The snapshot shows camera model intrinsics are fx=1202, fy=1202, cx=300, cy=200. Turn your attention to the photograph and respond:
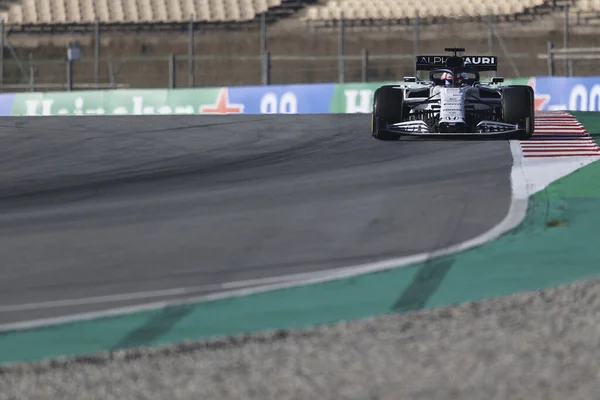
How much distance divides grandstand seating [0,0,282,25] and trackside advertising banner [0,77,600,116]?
9141 millimetres

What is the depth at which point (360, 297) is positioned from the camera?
677 centimetres

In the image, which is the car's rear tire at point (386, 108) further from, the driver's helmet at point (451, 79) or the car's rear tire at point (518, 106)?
the car's rear tire at point (518, 106)

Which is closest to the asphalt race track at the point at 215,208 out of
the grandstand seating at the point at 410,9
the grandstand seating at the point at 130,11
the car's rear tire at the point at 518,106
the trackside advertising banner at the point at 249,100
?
the car's rear tire at the point at 518,106

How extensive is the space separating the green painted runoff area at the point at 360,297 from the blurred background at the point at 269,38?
2058cm

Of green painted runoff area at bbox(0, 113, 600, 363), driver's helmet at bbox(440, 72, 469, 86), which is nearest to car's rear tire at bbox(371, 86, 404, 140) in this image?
driver's helmet at bbox(440, 72, 469, 86)

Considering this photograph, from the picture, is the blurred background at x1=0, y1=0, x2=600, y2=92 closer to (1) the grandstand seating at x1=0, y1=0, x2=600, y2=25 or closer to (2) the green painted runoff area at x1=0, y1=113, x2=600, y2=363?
(1) the grandstand seating at x1=0, y1=0, x2=600, y2=25

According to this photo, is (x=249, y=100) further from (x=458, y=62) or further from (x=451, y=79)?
(x=451, y=79)

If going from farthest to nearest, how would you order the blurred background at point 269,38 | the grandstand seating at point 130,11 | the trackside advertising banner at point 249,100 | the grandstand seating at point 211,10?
the grandstand seating at point 130,11
the grandstand seating at point 211,10
the blurred background at point 269,38
the trackside advertising banner at point 249,100

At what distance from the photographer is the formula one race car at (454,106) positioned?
45.4 feet

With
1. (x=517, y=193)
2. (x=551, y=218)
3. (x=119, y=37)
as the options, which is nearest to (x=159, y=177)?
(x=517, y=193)

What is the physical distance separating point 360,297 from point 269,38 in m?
27.1

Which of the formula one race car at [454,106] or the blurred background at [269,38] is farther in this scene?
the blurred background at [269,38]

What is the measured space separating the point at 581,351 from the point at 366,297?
5.43 ft

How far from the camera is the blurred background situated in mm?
30281
